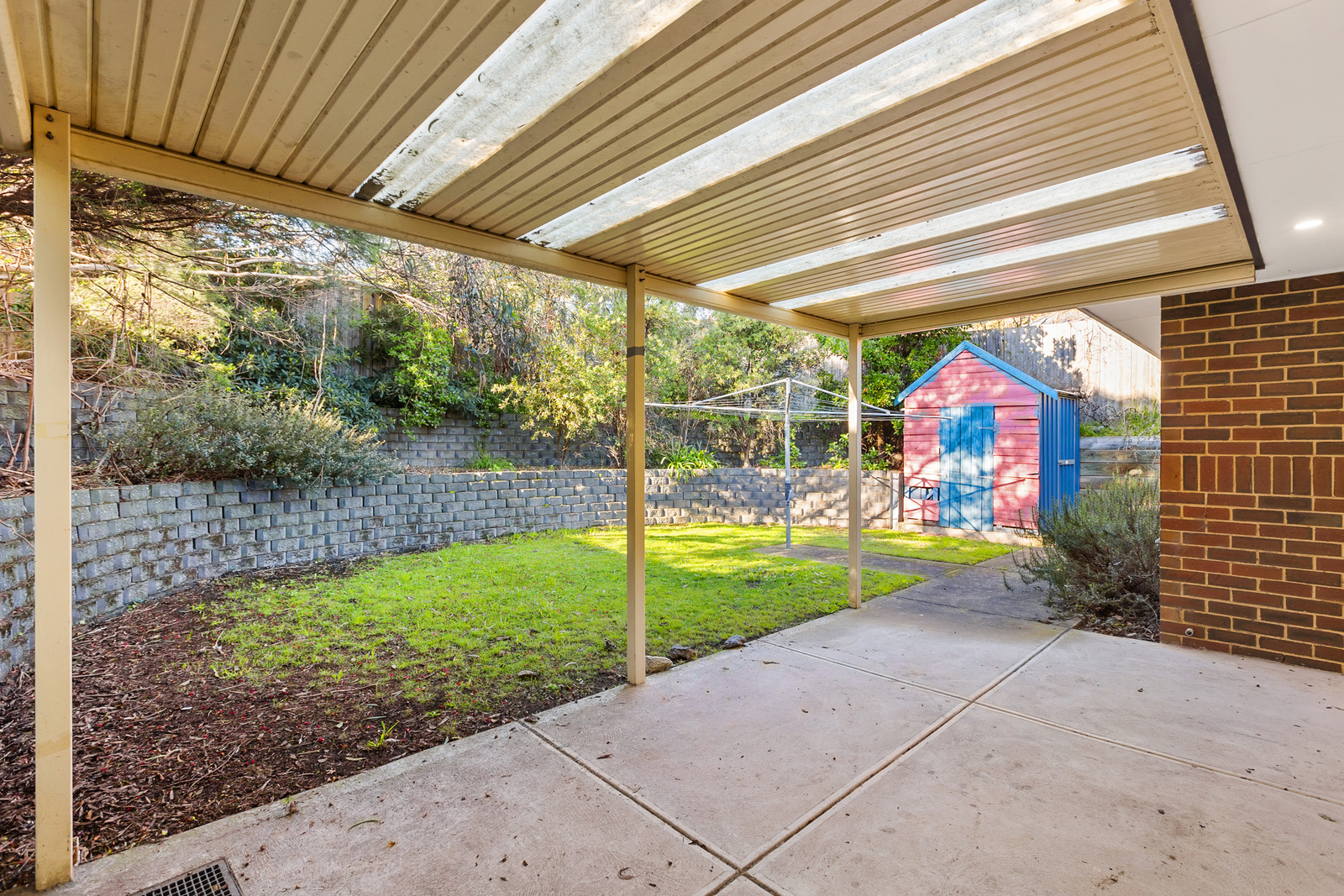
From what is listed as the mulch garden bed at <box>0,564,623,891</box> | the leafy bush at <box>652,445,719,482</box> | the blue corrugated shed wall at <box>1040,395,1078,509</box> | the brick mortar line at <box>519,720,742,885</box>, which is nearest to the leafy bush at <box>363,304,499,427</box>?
the leafy bush at <box>652,445,719,482</box>

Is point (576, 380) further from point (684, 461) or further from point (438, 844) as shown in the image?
point (438, 844)

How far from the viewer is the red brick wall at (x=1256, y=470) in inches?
145

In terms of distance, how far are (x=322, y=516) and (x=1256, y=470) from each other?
832 cm

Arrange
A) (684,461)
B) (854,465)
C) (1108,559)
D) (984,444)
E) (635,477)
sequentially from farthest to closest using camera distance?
(684,461) < (984,444) < (854,465) < (1108,559) < (635,477)

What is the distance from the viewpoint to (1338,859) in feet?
6.53

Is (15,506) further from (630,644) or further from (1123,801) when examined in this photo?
(1123,801)

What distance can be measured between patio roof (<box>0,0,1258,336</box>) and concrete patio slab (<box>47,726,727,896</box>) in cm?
233

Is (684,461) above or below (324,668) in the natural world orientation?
above

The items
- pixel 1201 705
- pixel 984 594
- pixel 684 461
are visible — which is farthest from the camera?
pixel 684 461

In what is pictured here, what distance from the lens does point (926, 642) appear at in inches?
168

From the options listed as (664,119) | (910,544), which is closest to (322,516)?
(664,119)

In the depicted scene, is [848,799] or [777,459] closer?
[848,799]

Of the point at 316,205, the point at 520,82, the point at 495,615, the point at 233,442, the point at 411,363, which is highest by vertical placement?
the point at 411,363

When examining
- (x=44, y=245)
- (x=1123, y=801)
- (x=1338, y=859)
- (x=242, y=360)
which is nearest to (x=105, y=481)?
(x=242, y=360)
